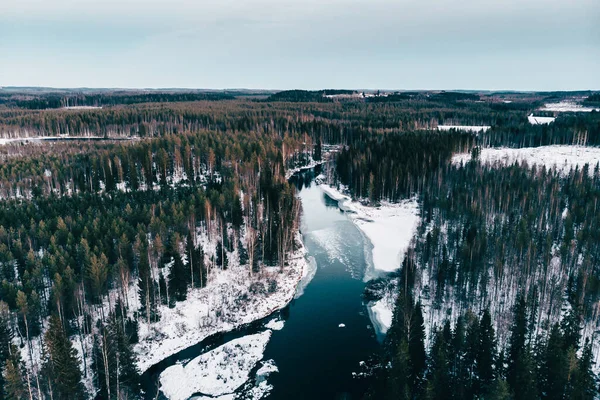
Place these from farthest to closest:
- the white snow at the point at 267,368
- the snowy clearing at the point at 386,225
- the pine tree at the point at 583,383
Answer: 1. the snowy clearing at the point at 386,225
2. the white snow at the point at 267,368
3. the pine tree at the point at 583,383

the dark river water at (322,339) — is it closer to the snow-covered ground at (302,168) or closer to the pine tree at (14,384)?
the pine tree at (14,384)

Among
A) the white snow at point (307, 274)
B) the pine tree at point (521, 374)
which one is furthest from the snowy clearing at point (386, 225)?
the pine tree at point (521, 374)

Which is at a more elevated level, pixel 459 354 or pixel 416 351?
pixel 459 354

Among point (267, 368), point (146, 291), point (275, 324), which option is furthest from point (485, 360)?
point (146, 291)

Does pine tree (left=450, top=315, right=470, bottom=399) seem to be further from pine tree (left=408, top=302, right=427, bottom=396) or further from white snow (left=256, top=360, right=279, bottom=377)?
white snow (left=256, top=360, right=279, bottom=377)

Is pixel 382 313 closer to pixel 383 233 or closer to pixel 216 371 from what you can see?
pixel 216 371

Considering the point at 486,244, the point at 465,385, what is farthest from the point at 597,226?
the point at 465,385

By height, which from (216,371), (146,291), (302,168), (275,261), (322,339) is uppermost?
(302,168)
